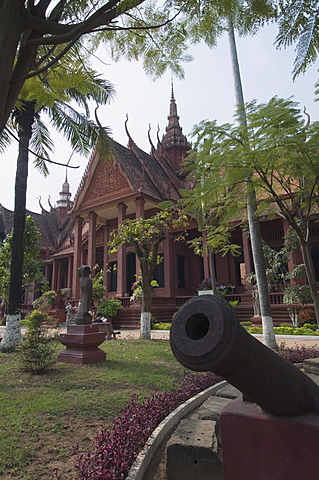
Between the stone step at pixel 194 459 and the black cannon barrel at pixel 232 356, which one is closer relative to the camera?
the black cannon barrel at pixel 232 356

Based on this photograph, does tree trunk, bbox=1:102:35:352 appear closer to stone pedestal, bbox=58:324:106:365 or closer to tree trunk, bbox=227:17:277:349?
stone pedestal, bbox=58:324:106:365

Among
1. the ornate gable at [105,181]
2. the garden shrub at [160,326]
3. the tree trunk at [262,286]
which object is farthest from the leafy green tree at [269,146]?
the ornate gable at [105,181]

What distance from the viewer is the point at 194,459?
243 cm

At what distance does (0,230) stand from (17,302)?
21.6 meters

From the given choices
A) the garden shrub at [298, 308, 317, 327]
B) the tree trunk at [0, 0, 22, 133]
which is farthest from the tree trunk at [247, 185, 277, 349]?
the tree trunk at [0, 0, 22, 133]

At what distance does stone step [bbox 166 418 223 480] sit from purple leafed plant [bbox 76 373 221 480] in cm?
30

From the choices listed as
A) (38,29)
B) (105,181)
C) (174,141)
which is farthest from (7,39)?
(174,141)

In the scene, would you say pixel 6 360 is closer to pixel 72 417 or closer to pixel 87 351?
pixel 87 351

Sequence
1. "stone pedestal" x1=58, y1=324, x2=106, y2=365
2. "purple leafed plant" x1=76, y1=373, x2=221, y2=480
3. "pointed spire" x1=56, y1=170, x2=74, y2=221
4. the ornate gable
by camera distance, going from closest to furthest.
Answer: "purple leafed plant" x1=76, y1=373, x2=221, y2=480
"stone pedestal" x1=58, y1=324, x2=106, y2=365
the ornate gable
"pointed spire" x1=56, y1=170, x2=74, y2=221

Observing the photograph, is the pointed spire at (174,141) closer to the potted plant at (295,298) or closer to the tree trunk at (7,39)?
the potted plant at (295,298)

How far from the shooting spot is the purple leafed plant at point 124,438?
217cm

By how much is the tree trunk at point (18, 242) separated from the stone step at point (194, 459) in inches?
270

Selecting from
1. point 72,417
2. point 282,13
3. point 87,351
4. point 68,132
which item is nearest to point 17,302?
point 87,351

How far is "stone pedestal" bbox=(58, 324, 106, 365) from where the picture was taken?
6.09 m
